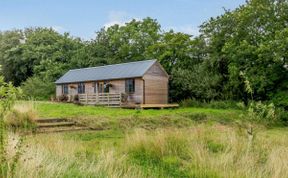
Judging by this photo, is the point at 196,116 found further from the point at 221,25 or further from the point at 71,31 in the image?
the point at 71,31

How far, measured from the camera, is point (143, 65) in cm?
2583

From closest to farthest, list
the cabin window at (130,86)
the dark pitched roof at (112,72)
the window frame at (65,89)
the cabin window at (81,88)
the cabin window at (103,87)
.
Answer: the cabin window at (130,86) < the dark pitched roof at (112,72) < the cabin window at (103,87) < the cabin window at (81,88) < the window frame at (65,89)

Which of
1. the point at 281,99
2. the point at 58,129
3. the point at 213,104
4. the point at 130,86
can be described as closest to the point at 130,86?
the point at 130,86

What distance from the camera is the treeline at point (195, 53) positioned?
22406 millimetres

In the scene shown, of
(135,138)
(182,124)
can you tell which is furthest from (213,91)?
(135,138)

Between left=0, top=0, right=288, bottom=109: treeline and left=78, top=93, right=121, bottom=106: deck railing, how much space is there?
587 cm

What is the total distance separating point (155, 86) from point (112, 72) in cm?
406

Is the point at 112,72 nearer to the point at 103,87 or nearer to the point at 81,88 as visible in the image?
the point at 103,87

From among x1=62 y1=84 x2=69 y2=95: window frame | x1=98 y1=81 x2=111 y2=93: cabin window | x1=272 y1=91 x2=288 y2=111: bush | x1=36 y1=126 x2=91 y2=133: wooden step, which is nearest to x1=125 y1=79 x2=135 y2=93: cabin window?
x1=98 y1=81 x2=111 y2=93: cabin window

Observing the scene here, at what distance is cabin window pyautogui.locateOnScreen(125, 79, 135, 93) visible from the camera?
25188 millimetres

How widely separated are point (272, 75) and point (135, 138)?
664 inches

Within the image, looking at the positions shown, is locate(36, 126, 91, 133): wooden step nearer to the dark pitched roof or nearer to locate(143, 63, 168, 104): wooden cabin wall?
the dark pitched roof

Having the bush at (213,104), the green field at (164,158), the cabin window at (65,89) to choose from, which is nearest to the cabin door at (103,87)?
the cabin window at (65,89)

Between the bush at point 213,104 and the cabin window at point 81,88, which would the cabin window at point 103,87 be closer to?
the cabin window at point 81,88
